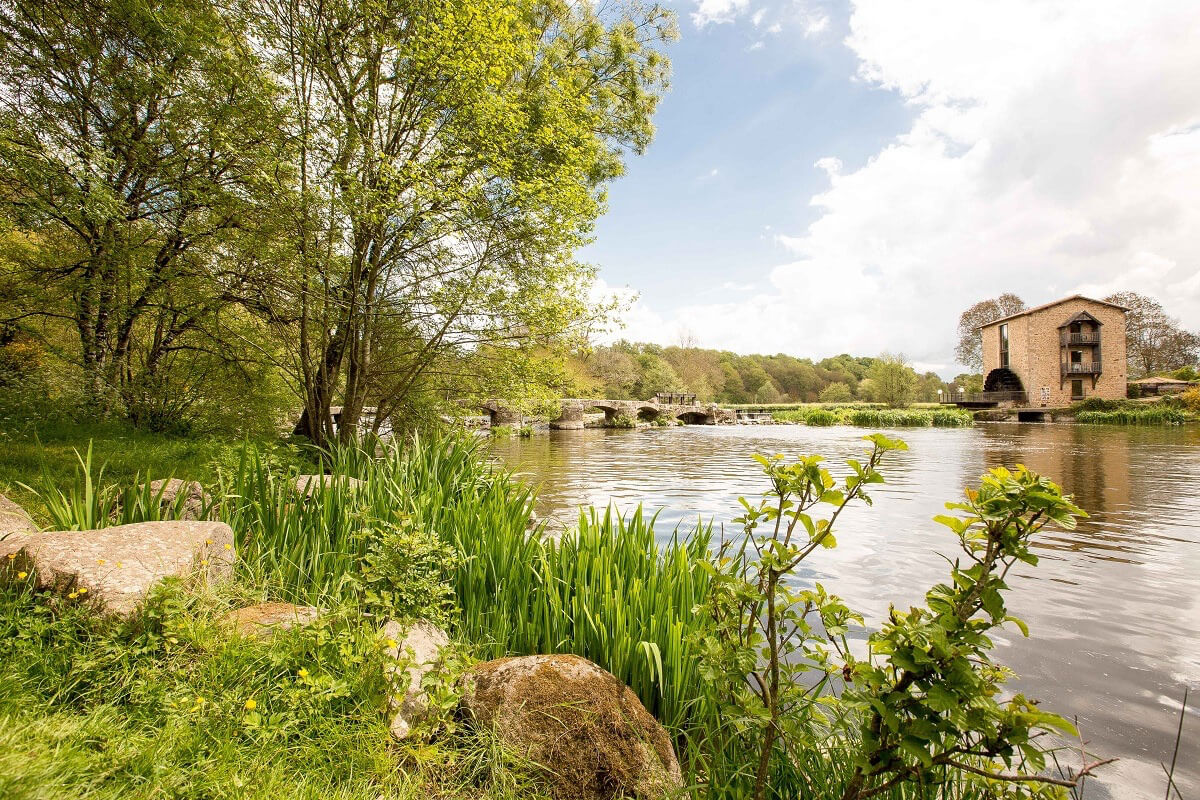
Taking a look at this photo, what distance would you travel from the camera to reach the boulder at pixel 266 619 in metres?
2.30

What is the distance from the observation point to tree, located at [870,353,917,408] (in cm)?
4866

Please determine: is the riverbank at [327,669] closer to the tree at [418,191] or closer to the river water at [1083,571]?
the river water at [1083,571]

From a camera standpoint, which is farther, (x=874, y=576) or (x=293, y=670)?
(x=874, y=576)

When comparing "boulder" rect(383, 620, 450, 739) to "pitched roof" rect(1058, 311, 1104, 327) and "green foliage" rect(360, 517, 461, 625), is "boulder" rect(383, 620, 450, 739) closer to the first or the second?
"green foliage" rect(360, 517, 461, 625)

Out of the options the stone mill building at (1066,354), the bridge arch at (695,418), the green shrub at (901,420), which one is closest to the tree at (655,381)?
the bridge arch at (695,418)

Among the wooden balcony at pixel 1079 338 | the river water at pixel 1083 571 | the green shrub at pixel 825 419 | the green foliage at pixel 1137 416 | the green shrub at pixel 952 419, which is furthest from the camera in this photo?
the green shrub at pixel 825 419

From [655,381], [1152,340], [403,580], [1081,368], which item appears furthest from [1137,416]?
[403,580]

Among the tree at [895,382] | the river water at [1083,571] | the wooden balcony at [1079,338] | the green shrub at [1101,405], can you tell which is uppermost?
the wooden balcony at [1079,338]

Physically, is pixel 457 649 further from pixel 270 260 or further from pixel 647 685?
pixel 270 260

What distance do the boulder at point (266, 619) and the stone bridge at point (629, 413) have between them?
81.2 feet

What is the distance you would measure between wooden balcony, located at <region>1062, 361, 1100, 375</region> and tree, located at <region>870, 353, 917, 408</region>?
11.5 meters

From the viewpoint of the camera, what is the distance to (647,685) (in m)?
2.63

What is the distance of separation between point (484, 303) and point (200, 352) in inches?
220

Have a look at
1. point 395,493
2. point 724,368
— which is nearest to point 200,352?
point 395,493
